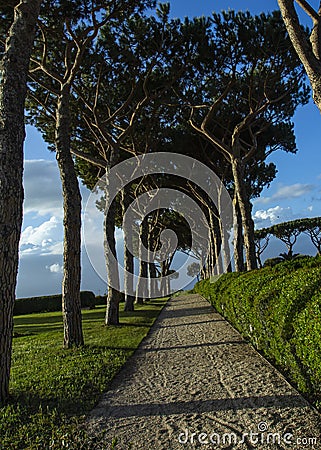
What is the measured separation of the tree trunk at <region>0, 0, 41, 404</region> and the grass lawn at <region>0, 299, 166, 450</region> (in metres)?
0.54

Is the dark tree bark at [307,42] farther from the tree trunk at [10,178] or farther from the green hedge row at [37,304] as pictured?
the green hedge row at [37,304]

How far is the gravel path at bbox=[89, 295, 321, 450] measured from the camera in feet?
11.4

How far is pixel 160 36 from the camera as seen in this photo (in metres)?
12.3

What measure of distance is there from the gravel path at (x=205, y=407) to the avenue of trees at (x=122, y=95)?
1593mm

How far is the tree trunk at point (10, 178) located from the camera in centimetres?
475

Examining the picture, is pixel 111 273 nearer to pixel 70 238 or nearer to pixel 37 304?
pixel 70 238

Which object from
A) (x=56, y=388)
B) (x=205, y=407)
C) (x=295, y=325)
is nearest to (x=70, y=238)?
(x=56, y=388)

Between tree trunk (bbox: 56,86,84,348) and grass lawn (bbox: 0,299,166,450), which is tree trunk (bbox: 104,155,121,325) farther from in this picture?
tree trunk (bbox: 56,86,84,348)

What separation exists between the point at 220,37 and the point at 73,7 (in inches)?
182

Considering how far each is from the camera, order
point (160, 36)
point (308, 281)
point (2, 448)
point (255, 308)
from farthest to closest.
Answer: point (160, 36)
point (255, 308)
point (308, 281)
point (2, 448)

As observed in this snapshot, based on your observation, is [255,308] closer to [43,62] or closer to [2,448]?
[2,448]

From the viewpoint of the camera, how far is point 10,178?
4.93 meters

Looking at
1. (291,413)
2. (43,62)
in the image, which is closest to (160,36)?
(43,62)

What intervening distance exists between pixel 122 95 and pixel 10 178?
9.67 m
